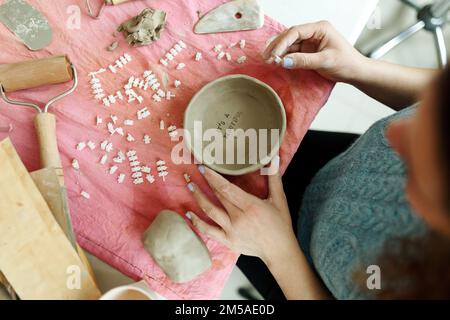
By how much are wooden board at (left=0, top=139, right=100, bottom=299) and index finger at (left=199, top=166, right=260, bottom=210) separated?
241mm

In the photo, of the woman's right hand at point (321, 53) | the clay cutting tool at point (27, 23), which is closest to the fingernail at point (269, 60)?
the woman's right hand at point (321, 53)

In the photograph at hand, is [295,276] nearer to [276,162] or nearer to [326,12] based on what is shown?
[276,162]

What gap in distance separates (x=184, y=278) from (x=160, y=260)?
48 mm

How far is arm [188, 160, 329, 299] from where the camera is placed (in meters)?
0.64

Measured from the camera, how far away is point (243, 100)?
0.68m

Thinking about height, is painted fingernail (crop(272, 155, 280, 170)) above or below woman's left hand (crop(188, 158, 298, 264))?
above

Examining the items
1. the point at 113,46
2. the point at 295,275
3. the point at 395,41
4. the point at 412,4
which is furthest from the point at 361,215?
the point at 412,4

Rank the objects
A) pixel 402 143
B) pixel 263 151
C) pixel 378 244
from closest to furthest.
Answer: pixel 402 143 < pixel 378 244 < pixel 263 151

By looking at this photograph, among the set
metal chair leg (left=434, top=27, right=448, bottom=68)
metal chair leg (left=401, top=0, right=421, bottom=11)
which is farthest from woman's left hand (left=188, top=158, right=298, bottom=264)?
metal chair leg (left=401, top=0, right=421, bottom=11)

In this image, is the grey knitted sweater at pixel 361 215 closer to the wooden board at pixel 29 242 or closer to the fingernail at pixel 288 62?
the fingernail at pixel 288 62

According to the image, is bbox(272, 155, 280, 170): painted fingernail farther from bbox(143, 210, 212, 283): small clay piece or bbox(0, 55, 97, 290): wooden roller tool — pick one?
bbox(0, 55, 97, 290): wooden roller tool

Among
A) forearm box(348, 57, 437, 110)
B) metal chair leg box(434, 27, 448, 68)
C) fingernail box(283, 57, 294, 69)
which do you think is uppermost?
fingernail box(283, 57, 294, 69)
